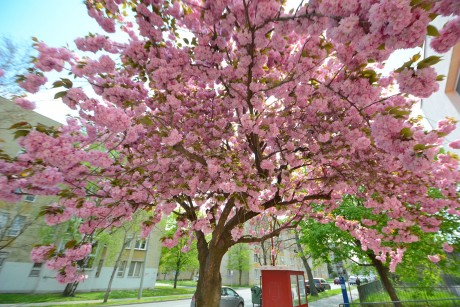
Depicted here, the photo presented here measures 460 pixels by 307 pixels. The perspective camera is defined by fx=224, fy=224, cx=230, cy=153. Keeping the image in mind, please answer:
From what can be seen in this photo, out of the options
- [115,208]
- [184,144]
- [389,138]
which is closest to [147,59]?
[184,144]

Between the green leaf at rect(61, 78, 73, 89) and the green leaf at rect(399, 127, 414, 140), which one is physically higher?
the green leaf at rect(61, 78, 73, 89)

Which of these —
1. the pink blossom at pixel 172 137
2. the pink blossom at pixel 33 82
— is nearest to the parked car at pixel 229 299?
the pink blossom at pixel 172 137

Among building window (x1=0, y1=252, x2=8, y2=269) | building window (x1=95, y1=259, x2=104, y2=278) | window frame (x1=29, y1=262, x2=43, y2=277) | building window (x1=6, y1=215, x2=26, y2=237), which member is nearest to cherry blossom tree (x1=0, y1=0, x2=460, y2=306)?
building window (x1=6, y1=215, x2=26, y2=237)

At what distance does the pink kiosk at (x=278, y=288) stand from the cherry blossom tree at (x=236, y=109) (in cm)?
253

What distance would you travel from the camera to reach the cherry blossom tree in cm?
268

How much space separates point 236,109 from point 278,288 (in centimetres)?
676

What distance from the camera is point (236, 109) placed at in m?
5.36

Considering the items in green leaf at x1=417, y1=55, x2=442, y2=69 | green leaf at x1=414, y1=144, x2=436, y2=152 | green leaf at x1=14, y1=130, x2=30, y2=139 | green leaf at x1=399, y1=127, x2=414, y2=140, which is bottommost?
green leaf at x1=414, y1=144, x2=436, y2=152

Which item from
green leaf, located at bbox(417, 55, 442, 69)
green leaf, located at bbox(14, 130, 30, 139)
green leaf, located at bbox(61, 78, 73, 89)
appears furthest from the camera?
green leaf, located at bbox(61, 78, 73, 89)

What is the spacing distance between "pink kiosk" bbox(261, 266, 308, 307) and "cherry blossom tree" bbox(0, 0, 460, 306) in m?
2.53

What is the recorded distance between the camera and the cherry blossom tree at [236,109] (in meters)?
2.68

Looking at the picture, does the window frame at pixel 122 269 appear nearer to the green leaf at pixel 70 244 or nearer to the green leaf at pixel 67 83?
the green leaf at pixel 70 244

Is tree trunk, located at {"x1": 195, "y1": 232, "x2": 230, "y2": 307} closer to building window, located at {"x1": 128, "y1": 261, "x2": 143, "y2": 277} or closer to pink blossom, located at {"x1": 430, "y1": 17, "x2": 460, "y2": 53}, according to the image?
pink blossom, located at {"x1": 430, "y1": 17, "x2": 460, "y2": 53}

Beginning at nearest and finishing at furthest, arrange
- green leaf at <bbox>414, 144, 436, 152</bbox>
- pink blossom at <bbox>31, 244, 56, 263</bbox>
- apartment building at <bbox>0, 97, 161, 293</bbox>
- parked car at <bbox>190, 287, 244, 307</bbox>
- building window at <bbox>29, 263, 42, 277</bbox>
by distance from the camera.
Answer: green leaf at <bbox>414, 144, 436, 152</bbox>, pink blossom at <bbox>31, 244, 56, 263</bbox>, parked car at <bbox>190, 287, 244, 307</bbox>, apartment building at <bbox>0, 97, 161, 293</bbox>, building window at <bbox>29, 263, 42, 277</bbox>
